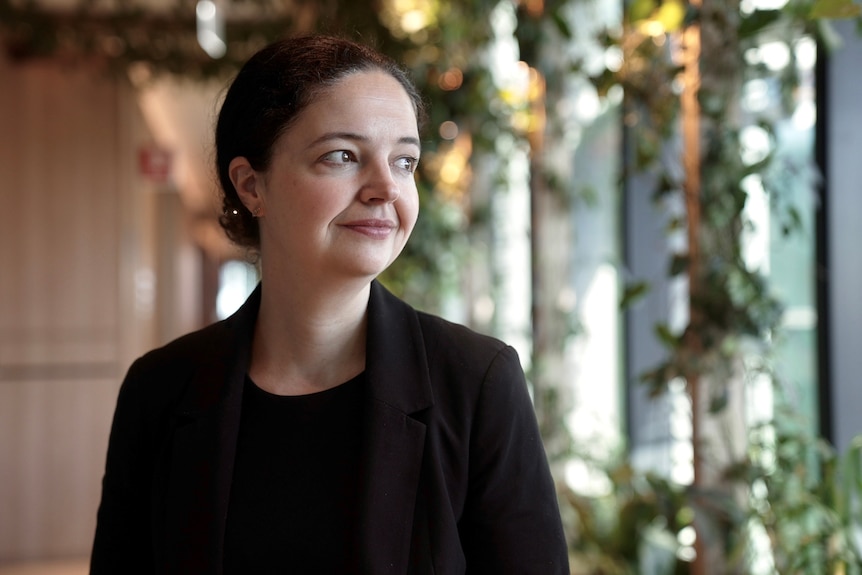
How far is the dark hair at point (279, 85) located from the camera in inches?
53.6

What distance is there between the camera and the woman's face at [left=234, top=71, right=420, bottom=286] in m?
1.32

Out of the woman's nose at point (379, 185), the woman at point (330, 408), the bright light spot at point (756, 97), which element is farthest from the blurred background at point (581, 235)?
the woman's nose at point (379, 185)

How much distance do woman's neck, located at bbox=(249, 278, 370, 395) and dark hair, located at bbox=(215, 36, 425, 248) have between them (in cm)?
20

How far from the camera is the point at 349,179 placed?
4.34 ft

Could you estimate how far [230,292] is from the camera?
84.0 feet

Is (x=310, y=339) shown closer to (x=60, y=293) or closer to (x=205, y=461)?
(x=205, y=461)

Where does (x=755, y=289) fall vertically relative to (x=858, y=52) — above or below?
below

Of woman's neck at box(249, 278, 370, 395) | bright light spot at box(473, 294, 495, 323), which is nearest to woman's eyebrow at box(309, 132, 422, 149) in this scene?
woman's neck at box(249, 278, 370, 395)

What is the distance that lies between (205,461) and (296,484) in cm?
14

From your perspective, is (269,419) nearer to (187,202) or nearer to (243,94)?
(243,94)

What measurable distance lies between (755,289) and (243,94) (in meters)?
1.72

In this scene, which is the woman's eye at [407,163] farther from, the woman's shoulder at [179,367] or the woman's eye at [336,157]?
the woman's shoulder at [179,367]

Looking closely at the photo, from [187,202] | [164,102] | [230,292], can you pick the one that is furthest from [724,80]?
[230,292]

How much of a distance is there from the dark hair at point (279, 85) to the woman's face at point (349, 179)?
22 mm
